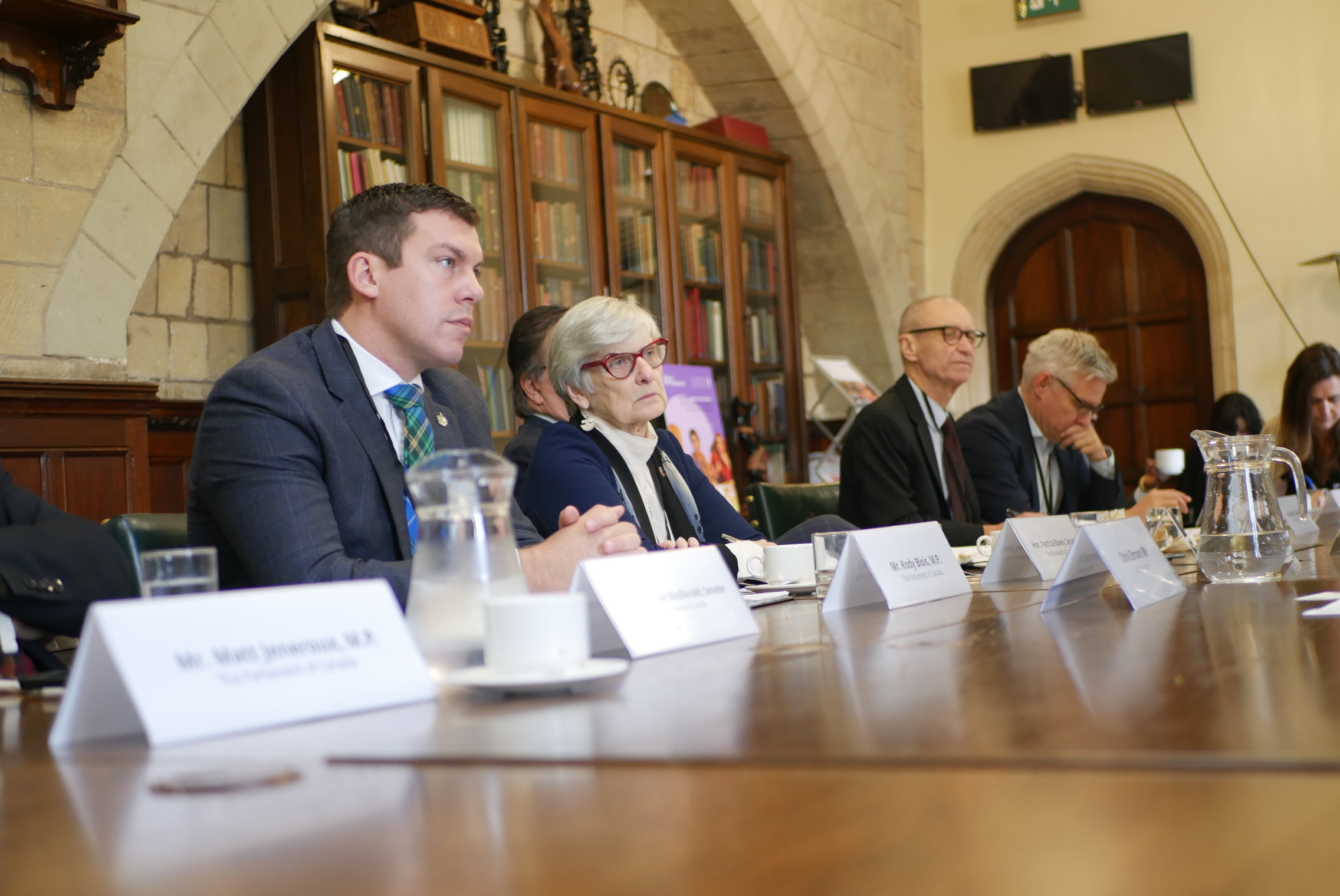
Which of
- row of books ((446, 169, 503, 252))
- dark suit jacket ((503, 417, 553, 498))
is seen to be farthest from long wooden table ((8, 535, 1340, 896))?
row of books ((446, 169, 503, 252))

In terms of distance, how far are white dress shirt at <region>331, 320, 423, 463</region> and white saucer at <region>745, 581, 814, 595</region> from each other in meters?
0.58

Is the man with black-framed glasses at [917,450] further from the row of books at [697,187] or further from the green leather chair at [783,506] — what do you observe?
the row of books at [697,187]

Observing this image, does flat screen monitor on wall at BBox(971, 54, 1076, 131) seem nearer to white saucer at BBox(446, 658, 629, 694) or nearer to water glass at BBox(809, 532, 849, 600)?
water glass at BBox(809, 532, 849, 600)

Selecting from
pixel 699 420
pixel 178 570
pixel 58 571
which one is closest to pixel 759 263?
pixel 699 420

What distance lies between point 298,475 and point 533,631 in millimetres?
1043

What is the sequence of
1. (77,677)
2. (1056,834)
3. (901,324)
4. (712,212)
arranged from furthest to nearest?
(712,212)
(901,324)
(77,677)
(1056,834)

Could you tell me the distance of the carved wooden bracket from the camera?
3.44 metres

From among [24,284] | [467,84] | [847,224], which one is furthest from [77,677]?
[847,224]

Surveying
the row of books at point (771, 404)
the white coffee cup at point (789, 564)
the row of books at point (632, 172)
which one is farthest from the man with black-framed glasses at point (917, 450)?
the row of books at point (771, 404)

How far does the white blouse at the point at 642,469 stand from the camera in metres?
2.69

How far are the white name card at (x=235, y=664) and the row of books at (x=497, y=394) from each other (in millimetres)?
4093

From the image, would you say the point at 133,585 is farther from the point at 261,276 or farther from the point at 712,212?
the point at 712,212

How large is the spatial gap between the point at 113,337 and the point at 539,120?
2.13 m

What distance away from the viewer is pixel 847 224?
285 inches
